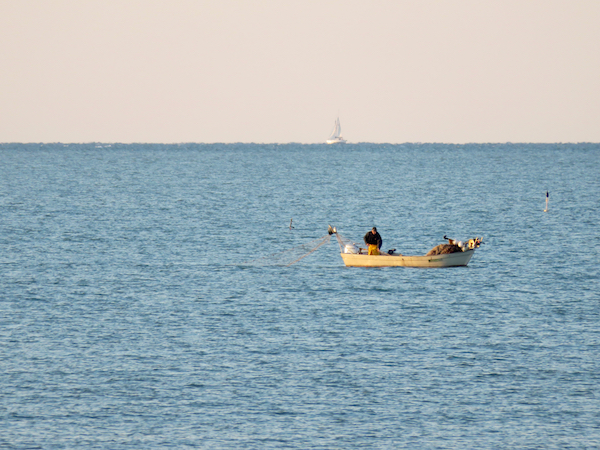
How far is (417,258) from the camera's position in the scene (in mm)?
58562

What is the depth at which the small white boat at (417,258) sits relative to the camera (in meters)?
Answer: 58.5

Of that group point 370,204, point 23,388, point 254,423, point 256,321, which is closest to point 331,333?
point 256,321

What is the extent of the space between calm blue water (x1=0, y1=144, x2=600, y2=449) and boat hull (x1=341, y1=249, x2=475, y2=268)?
2.93 ft

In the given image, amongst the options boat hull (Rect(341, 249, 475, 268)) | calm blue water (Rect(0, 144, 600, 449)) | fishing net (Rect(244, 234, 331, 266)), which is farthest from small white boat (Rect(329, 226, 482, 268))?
fishing net (Rect(244, 234, 331, 266))

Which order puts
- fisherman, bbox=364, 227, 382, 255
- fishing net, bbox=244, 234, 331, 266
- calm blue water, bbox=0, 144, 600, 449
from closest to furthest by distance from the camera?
calm blue water, bbox=0, 144, 600, 449, fisherman, bbox=364, 227, 382, 255, fishing net, bbox=244, 234, 331, 266

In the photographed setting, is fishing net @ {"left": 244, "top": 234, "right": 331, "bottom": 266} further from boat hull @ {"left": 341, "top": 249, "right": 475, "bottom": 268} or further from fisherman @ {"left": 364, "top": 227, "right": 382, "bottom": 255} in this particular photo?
fisherman @ {"left": 364, "top": 227, "right": 382, "bottom": 255}

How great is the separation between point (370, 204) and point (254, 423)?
290ft

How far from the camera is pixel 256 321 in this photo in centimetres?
4197

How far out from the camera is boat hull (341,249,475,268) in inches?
2302

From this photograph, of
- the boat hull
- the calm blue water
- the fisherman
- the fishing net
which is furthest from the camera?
the fishing net

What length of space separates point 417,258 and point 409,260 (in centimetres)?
64

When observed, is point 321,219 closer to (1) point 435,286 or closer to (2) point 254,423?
(1) point 435,286

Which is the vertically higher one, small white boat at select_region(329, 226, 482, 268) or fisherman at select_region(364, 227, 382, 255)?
fisherman at select_region(364, 227, 382, 255)

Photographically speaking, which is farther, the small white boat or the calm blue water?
the small white boat
